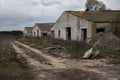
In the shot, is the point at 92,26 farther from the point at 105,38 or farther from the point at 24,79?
the point at 24,79

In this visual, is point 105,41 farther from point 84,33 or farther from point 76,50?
point 84,33

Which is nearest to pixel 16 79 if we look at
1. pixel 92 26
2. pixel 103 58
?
pixel 103 58

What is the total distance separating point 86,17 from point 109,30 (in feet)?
12.3

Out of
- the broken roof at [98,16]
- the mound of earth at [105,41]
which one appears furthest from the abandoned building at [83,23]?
the mound of earth at [105,41]

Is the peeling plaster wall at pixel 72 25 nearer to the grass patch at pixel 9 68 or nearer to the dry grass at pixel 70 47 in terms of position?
the dry grass at pixel 70 47

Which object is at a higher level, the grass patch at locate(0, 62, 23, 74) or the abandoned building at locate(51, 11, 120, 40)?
the abandoned building at locate(51, 11, 120, 40)

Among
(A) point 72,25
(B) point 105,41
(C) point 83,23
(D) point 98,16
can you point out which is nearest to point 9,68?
(B) point 105,41

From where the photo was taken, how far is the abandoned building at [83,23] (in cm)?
3241

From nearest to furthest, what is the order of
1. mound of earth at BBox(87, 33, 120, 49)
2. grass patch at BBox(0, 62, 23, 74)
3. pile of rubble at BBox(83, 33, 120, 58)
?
1. grass patch at BBox(0, 62, 23, 74)
2. pile of rubble at BBox(83, 33, 120, 58)
3. mound of earth at BBox(87, 33, 120, 49)

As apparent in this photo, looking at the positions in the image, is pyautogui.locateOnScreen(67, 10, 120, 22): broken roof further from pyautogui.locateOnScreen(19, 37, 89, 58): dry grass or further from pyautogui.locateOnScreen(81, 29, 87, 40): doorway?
pyautogui.locateOnScreen(19, 37, 89, 58): dry grass

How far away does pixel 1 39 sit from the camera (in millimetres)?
28141

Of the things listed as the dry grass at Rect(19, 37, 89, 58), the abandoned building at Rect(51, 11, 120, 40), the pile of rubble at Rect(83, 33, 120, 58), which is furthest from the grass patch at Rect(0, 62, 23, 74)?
the abandoned building at Rect(51, 11, 120, 40)

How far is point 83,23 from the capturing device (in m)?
34.3

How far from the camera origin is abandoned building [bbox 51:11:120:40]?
3241 cm
